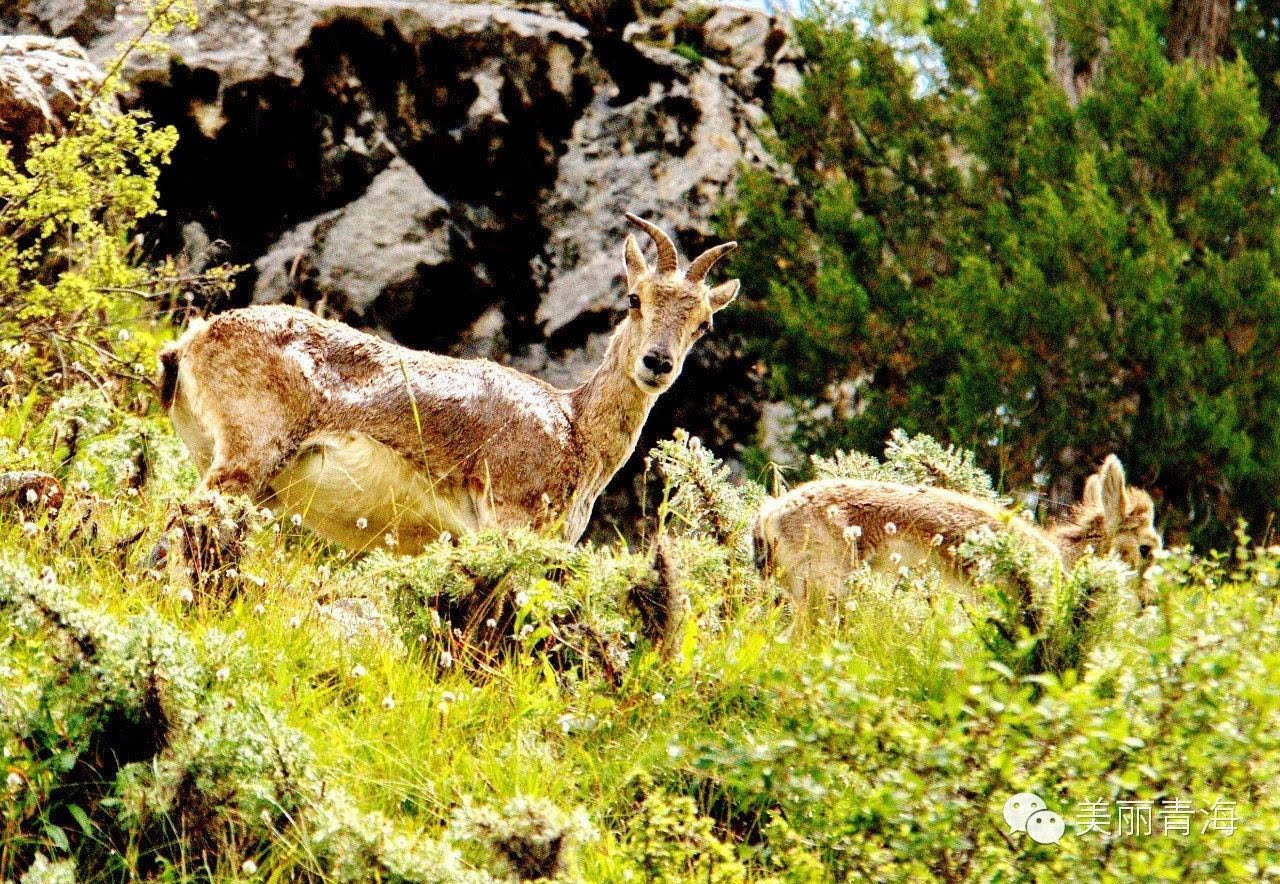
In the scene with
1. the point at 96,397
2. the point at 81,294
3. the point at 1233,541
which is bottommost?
the point at 1233,541

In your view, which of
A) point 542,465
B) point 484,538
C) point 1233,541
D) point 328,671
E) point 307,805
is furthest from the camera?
point 1233,541

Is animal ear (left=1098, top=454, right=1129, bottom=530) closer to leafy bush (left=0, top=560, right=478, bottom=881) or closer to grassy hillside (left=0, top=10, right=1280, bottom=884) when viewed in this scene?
grassy hillside (left=0, top=10, right=1280, bottom=884)

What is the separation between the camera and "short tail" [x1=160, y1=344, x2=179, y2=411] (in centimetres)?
800

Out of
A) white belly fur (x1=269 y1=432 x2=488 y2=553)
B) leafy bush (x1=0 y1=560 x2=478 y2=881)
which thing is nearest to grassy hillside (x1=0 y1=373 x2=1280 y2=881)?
leafy bush (x1=0 y1=560 x2=478 y2=881)

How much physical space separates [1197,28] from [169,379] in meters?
11.0

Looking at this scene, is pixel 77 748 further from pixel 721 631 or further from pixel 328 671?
pixel 721 631

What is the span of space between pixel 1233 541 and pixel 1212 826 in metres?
8.90

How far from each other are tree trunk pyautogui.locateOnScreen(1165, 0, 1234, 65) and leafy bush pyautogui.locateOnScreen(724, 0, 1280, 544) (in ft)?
3.75

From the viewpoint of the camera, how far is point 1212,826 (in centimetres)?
418

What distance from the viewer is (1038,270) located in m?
12.8

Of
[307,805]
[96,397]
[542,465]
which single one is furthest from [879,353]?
[307,805]

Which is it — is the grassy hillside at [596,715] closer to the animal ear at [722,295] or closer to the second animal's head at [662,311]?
the second animal's head at [662,311]

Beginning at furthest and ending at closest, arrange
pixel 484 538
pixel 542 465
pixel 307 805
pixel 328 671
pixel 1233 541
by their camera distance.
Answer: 1. pixel 1233 541
2. pixel 542 465
3. pixel 484 538
4. pixel 328 671
5. pixel 307 805

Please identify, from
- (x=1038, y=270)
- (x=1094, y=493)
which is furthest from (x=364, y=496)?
(x=1038, y=270)
